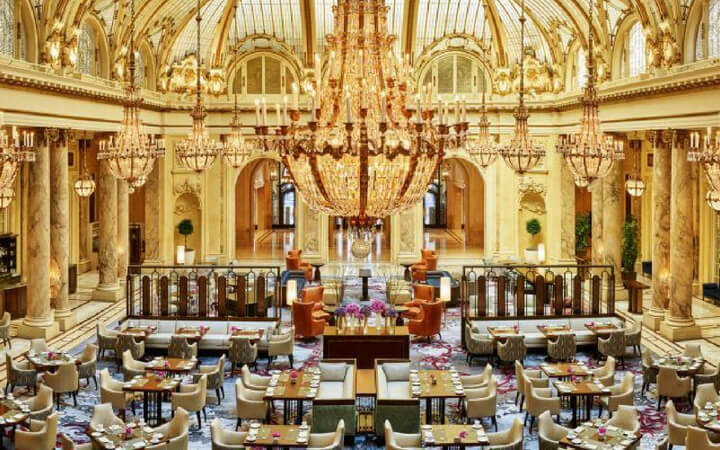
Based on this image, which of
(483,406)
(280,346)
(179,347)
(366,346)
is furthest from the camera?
(280,346)

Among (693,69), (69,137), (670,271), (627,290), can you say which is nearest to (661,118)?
(693,69)

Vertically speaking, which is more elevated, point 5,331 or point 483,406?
point 5,331

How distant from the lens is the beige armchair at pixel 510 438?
10484mm

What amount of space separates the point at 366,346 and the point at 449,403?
72.9 inches

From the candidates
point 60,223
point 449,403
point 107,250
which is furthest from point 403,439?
point 107,250

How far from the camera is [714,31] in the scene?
17.0m

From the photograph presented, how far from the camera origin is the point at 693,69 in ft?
56.1

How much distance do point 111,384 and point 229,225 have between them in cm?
1501

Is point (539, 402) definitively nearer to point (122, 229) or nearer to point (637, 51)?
point (637, 51)

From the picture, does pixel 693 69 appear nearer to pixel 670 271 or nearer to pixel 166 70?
pixel 670 271

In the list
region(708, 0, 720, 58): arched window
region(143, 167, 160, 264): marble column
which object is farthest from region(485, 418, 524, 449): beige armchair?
region(143, 167, 160, 264): marble column

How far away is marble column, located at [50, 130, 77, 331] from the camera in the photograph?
64.3 ft

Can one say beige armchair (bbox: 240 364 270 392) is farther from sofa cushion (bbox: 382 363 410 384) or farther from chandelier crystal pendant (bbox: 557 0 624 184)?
chandelier crystal pendant (bbox: 557 0 624 184)

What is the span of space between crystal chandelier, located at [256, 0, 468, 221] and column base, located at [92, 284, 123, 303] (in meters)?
15.7
